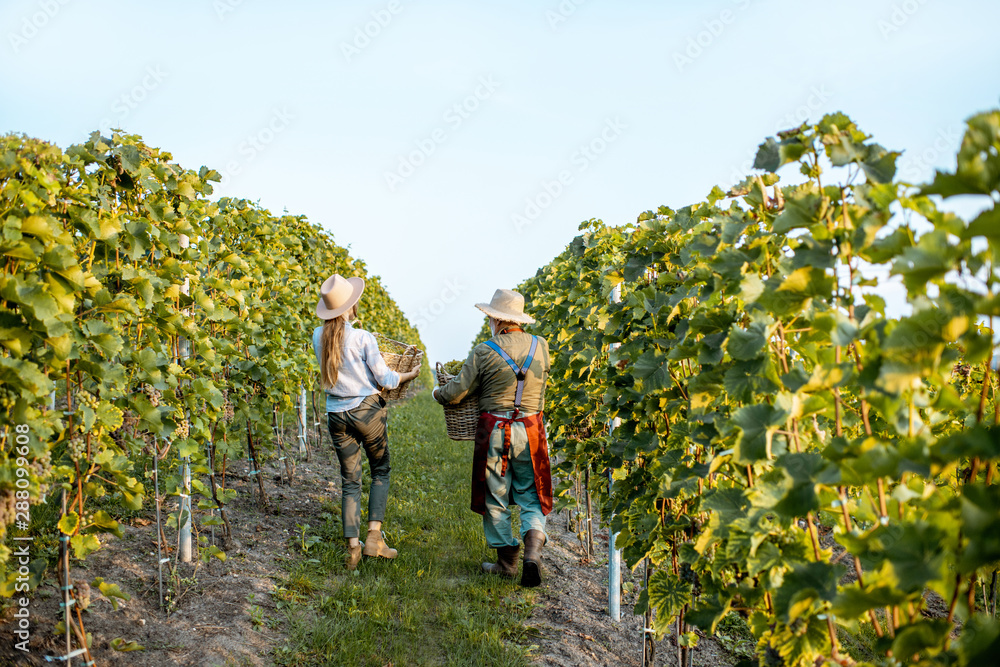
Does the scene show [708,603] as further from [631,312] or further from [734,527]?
[631,312]

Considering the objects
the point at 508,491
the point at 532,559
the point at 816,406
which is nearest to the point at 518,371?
the point at 508,491

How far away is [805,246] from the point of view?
1488 mm

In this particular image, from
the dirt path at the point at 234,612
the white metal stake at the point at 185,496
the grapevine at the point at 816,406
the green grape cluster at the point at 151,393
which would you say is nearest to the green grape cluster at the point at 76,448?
the green grape cluster at the point at 151,393

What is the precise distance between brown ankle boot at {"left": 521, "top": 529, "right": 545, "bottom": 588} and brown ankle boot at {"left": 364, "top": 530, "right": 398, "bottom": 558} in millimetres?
1006

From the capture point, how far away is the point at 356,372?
4320mm

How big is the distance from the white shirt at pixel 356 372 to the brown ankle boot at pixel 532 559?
4.67 ft

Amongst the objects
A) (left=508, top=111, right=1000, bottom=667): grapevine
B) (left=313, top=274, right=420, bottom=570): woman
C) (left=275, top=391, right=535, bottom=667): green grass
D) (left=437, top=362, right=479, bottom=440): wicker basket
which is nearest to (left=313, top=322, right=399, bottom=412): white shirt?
(left=313, top=274, right=420, bottom=570): woman

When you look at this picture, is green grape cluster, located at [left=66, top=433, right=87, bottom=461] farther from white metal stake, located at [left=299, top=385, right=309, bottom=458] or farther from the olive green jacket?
white metal stake, located at [left=299, top=385, right=309, bottom=458]

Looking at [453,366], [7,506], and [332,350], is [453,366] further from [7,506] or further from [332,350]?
[7,506]

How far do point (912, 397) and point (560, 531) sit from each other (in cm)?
474

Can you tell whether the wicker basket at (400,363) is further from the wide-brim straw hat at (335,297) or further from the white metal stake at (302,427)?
the white metal stake at (302,427)

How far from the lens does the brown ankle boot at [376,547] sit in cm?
441

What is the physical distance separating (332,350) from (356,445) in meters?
0.72

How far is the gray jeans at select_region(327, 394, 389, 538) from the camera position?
14.1ft
